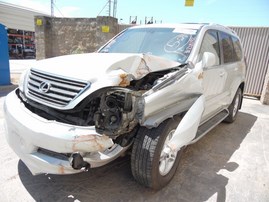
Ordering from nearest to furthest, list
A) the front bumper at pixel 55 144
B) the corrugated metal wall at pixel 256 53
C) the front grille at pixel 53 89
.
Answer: the front bumper at pixel 55 144 → the front grille at pixel 53 89 → the corrugated metal wall at pixel 256 53

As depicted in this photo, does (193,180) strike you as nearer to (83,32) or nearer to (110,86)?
(110,86)

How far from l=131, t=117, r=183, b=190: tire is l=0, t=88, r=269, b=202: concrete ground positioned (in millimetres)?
248

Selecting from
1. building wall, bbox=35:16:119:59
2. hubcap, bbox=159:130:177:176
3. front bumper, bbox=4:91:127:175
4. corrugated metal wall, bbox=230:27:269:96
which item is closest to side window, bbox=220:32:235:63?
hubcap, bbox=159:130:177:176

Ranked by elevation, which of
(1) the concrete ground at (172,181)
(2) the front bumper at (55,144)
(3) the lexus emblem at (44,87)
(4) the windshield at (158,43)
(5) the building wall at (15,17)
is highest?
(5) the building wall at (15,17)

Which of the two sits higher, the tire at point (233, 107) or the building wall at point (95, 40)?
the building wall at point (95, 40)

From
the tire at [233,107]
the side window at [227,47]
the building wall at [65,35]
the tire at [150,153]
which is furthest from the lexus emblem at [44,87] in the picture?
the building wall at [65,35]

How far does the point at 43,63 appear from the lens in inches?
101

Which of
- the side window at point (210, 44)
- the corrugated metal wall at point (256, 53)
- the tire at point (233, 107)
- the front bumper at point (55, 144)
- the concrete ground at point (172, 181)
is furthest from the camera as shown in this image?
the corrugated metal wall at point (256, 53)

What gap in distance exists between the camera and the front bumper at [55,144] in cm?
181

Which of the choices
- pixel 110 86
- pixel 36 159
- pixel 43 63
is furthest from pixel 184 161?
pixel 43 63

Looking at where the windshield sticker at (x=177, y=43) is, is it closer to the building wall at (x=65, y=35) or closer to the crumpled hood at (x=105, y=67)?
the crumpled hood at (x=105, y=67)

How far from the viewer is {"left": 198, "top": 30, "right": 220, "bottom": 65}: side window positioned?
3130 mm

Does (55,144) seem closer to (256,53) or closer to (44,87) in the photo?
(44,87)

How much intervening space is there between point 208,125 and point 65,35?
1026 cm
